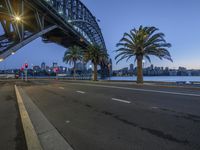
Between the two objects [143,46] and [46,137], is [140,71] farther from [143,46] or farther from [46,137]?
[46,137]

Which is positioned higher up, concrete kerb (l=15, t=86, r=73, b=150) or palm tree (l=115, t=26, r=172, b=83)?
palm tree (l=115, t=26, r=172, b=83)

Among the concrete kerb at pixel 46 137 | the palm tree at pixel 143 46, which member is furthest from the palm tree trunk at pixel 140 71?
the concrete kerb at pixel 46 137

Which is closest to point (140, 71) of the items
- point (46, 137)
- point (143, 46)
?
point (143, 46)

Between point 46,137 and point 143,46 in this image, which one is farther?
point 143,46

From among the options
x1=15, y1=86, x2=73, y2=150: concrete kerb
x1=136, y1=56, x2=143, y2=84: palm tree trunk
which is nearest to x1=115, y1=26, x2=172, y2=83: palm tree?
x1=136, y1=56, x2=143, y2=84: palm tree trunk

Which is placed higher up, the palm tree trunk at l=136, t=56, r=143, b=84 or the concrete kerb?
the palm tree trunk at l=136, t=56, r=143, b=84

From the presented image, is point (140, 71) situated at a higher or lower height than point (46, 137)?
higher

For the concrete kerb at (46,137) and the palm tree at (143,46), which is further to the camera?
the palm tree at (143,46)

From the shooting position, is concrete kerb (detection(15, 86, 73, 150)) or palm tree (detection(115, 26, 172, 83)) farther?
palm tree (detection(115, 26, 172, 83))

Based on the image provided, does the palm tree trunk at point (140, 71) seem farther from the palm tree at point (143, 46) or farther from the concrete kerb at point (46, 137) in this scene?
the concrete kerb at point (46, 137)

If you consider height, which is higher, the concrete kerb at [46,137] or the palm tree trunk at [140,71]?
the palm tree trunk at [140,71]

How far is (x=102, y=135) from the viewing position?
4547 millimetres

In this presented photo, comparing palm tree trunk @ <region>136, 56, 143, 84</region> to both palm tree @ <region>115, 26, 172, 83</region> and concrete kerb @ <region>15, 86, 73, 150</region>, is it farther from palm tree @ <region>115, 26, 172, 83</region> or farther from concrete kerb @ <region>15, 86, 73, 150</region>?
concrete kerb @ <region>15, 86, 73, 150</region>

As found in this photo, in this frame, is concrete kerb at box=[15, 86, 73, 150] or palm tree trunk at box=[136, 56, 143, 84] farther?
palm tree trunk at box=[136, 56, 143, 84]
